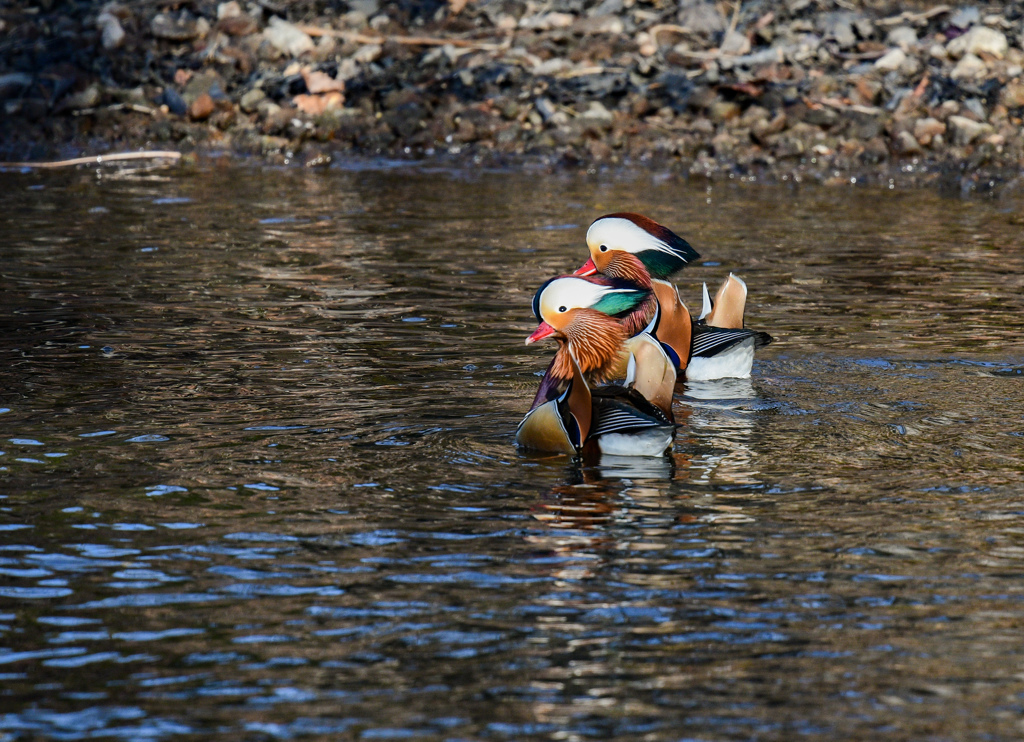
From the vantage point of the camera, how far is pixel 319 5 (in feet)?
66.6

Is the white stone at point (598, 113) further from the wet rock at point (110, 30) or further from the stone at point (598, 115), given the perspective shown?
the wet rock at point (110, 30)

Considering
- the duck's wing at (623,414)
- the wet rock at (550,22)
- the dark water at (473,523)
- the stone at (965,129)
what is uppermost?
the wet rock at (550,22)

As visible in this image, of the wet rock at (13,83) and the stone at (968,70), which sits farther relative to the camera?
the wet rock at (13,83)

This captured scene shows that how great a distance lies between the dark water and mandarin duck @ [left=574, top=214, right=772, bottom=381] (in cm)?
23

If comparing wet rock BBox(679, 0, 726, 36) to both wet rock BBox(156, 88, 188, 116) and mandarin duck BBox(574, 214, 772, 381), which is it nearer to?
wet rock BBox(156, 88, 188, 116)

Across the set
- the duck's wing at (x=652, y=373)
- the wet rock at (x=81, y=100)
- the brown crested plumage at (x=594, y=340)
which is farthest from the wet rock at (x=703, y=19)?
the duck's wing at (x=652, y=373)

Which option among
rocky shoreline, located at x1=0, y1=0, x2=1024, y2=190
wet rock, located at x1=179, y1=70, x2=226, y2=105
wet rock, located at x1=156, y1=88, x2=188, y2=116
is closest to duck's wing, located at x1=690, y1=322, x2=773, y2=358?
rocky shoreline, located at x1=0, y1=0, x2=1024, y2=190

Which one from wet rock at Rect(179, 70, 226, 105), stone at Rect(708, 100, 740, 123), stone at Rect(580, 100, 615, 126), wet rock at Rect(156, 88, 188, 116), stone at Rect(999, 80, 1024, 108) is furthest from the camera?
wet rock at Rect(156, 88, 188, 116)

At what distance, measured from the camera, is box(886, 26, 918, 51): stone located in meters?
18.2

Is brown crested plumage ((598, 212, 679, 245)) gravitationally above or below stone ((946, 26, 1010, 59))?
below

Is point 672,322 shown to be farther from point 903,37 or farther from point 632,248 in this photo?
point 903,37

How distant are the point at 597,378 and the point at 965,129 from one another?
10.9 metres

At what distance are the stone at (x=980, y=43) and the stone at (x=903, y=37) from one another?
0.57m

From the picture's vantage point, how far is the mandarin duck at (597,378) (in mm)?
6609
